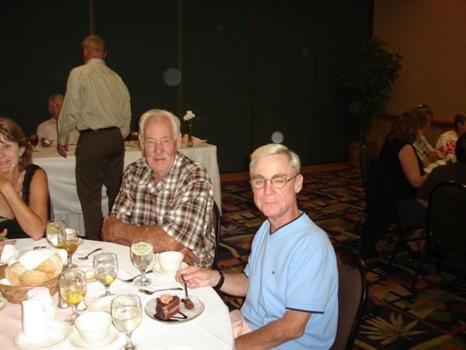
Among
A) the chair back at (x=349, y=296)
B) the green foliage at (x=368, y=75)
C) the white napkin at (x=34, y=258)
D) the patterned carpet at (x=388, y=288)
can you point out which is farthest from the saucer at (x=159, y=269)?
the green foliage at (x=368, y=75)

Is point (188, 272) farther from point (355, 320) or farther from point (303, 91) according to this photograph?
point (303, 91)

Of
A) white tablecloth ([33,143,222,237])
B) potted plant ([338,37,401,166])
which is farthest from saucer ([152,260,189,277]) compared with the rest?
potted plant ([338,37,401,166])

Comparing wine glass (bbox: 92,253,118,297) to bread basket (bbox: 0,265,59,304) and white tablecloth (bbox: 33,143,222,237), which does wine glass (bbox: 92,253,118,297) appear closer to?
bread basket (bbox: 0,265,59,304)

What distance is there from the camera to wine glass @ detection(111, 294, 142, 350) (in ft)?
4.21

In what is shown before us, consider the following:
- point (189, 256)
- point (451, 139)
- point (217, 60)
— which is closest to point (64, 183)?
point (189, 256)

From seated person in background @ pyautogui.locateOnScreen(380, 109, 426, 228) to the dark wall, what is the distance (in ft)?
12.8

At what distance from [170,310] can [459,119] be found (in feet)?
14.9

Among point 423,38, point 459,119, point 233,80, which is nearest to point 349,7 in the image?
point 423,38

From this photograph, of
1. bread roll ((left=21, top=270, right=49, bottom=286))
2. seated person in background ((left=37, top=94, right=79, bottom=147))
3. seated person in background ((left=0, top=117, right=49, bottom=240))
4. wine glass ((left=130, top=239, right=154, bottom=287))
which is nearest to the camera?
bread roll ((left=21, top=270, right=49, bottom=286))

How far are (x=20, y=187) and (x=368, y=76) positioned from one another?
21.7 ft

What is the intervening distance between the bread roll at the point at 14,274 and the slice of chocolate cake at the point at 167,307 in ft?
1.56

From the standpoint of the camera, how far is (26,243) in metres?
2.15

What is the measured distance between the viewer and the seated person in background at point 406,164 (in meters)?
3.95

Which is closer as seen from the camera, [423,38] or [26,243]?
[26,243]
